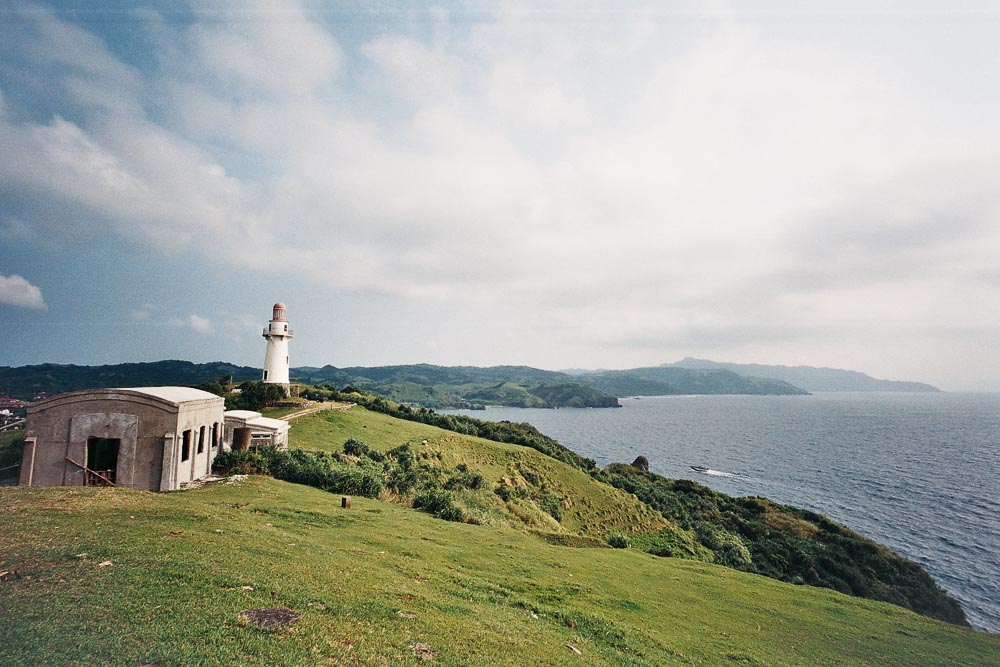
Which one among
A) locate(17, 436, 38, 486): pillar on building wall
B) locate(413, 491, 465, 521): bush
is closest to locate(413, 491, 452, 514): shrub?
locate(413, 491, 465, 521): bush

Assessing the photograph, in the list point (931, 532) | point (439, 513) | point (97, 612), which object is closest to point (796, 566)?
point (931, 532)

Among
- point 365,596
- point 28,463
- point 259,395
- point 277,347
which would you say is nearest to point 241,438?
point 28,463

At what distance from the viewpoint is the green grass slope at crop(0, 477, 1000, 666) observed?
8.80 meters

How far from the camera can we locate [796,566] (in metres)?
47.4

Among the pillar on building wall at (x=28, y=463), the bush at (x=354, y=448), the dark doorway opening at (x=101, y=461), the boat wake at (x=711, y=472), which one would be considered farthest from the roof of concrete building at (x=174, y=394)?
the boat wake at (x=711, y=472)

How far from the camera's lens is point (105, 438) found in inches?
924

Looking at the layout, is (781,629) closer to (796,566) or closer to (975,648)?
(975,648)

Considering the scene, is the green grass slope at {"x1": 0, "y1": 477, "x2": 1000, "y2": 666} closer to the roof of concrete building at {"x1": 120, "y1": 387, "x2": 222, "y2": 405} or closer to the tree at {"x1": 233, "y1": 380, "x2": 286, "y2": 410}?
the roof of concrete building at {"x1": 120, "y1": 387, "x2": 222, "y2": 405}

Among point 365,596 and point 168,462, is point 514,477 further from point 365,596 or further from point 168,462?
point 365,596

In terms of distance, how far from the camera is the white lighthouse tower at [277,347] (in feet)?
193

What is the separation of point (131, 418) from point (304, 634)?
20.6 metres

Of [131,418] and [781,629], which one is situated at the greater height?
[131,418]

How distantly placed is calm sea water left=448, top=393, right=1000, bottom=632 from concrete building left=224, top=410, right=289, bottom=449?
6152 centimetres

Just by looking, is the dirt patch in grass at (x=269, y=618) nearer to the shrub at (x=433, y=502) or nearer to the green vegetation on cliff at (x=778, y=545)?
the shrub at (x=433, y=502)
